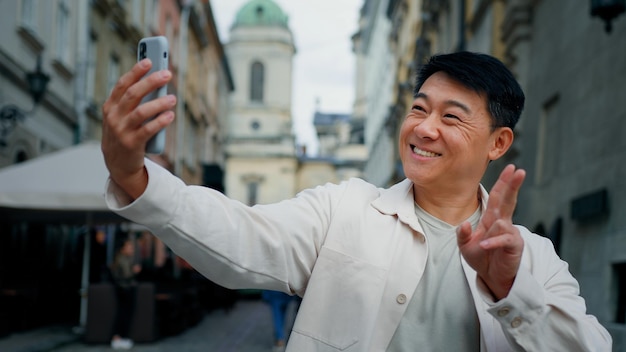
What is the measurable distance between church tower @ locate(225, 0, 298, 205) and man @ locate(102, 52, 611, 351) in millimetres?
75158

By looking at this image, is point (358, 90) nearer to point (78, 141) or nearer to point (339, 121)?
point (339, 121)

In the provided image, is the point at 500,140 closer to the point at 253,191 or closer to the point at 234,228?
the point at 234,228

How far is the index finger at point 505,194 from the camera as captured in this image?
2.16 m

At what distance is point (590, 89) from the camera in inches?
369

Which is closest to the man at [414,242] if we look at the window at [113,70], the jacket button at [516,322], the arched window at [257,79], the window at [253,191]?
the jacket button at [516,322]

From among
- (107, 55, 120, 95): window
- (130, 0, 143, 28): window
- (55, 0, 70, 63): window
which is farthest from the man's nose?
(130, 0, 143, 28): window

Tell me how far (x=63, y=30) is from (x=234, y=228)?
16.9m

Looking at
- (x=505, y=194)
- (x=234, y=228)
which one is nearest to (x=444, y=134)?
(x=505, y=194)

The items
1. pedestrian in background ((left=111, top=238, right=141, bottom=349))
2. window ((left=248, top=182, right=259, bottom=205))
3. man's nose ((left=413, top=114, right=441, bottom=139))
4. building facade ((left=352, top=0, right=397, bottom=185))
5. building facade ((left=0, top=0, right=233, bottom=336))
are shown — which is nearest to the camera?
man's nose ((left=413, top=114, right=441, bottom=139))

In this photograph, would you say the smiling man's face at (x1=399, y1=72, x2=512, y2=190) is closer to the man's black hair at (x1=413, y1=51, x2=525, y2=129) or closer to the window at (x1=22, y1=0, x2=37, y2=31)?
the man's black hair at (x1=413, y1=51, x2=525, y2=129)

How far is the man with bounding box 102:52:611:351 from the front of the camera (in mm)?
2189

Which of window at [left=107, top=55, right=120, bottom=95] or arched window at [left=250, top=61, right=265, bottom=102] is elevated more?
arched window at [left=250, top=61, right=265, bottom=102]

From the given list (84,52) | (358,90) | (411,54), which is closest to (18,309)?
(84,52)

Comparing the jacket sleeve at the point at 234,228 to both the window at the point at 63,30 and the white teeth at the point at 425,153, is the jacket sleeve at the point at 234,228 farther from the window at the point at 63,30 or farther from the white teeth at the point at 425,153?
the window at the point at 63,30
